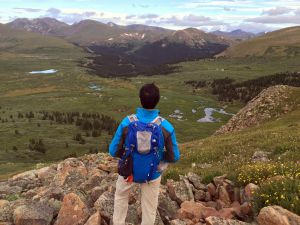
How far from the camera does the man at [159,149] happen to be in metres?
9.77

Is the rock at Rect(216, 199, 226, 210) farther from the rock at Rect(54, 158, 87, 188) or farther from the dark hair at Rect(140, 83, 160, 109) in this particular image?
the rock at Rect(54, 158, 87, 188)

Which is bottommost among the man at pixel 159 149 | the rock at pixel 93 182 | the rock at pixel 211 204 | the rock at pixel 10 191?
the rock at pixel 10 191

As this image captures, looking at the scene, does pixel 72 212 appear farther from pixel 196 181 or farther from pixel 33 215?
pixel 196 181

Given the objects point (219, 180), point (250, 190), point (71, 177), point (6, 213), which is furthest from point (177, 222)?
point (71, 177)

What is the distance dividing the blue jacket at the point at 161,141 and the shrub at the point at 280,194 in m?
3.28

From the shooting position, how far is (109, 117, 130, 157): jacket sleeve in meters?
9.93

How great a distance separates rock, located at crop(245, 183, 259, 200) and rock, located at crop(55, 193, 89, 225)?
520cm

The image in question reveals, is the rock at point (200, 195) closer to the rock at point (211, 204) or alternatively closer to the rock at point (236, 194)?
the rock at point (211, 204)

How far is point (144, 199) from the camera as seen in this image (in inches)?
424

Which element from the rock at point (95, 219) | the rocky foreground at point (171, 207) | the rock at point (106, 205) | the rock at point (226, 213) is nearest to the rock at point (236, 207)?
the rocky foreground at point (171, 207)

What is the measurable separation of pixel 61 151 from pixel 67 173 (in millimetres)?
57555

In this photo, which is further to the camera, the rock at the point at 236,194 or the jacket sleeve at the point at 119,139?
the rock at the point at 236,194

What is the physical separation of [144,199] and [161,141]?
1.84 meters

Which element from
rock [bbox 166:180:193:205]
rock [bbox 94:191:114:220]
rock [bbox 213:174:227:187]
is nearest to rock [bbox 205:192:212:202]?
rock [bbox 213:174:227:187]
